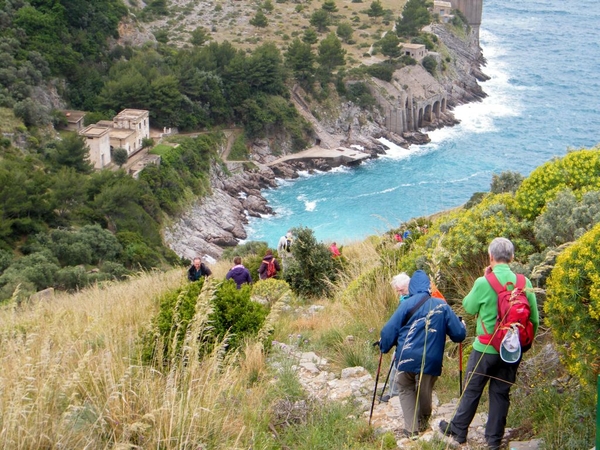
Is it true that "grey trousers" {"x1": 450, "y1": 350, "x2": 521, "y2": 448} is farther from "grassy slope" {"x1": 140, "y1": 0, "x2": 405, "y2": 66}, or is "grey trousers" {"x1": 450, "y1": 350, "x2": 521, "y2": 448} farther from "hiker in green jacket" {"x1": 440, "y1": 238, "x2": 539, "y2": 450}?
"grassy slope" {"x1": 140, "y1": 0, "x2": 405, "y2": 66}

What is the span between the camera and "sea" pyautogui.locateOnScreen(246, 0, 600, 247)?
47469mm

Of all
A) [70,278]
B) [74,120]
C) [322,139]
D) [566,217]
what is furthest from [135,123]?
[566,217]

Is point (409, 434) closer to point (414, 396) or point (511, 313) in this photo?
point (414, 396)

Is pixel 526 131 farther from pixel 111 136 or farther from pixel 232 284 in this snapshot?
pixel 232 284

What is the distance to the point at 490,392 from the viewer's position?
4.67 meters

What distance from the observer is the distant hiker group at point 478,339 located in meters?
4.55

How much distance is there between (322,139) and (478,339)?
54.3m

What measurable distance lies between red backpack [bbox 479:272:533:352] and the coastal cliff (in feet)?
118

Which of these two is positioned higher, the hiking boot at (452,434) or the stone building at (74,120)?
the hiking boot at (452,434)

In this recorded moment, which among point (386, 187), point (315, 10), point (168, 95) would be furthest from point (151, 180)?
point (315, 10)

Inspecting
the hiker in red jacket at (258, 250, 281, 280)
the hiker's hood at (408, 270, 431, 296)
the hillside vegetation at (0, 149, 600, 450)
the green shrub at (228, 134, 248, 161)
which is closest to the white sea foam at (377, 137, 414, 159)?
the green shrub at (228, 134, 248, 161)

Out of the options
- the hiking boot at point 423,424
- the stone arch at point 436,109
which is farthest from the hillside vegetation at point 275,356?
the stone arch at point 436,109

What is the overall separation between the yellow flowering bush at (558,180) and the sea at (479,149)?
1057 inches

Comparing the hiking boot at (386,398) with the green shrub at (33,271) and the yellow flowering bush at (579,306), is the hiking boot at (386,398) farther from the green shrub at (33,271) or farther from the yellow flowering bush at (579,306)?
the green shrub at (33,271)
